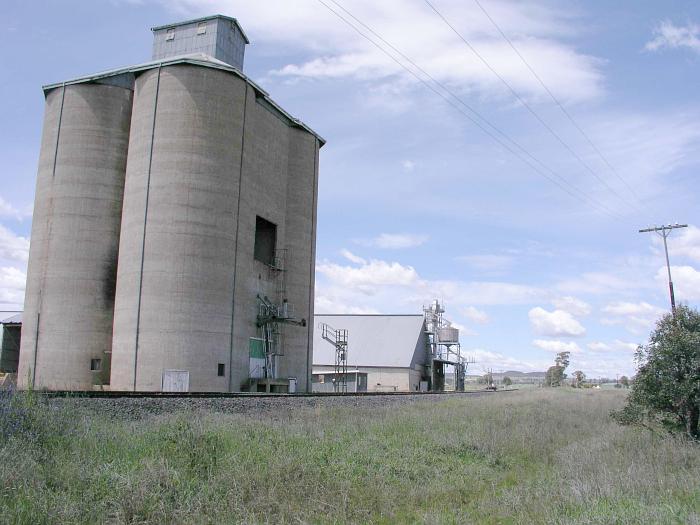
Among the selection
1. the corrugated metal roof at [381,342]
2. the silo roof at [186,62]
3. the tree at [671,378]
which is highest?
the silo roof at [186,62]

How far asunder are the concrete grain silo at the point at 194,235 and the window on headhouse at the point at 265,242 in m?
0.10

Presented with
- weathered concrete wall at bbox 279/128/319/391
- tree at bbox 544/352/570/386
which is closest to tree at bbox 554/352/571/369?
tree at bbox 544/352/570/386

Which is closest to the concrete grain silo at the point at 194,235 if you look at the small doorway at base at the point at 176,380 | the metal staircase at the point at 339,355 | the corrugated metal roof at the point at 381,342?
the small doorway at base at the point at 176,380

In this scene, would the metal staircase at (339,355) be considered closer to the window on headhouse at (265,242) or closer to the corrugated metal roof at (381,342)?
the corrugated metal roof at (381,342)

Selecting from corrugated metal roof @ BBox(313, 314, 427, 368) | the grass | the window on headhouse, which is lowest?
the grass

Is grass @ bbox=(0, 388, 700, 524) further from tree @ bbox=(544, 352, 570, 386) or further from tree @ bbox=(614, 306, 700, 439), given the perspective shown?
tree @ bbox=(544, 352, 570, 386)

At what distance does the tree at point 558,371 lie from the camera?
126 metres

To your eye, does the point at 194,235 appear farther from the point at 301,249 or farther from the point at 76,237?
the point at 301,249

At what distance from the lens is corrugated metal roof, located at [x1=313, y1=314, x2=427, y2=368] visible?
62281mm

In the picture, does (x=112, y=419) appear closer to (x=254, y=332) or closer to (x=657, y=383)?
(x=657, y=383)

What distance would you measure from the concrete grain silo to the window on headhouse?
98 mm

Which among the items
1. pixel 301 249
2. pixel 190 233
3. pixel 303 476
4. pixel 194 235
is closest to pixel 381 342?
pixel 301 249

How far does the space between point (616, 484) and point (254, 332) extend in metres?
27.8

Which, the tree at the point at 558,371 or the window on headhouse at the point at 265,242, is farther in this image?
the tree at the point at 558,371
